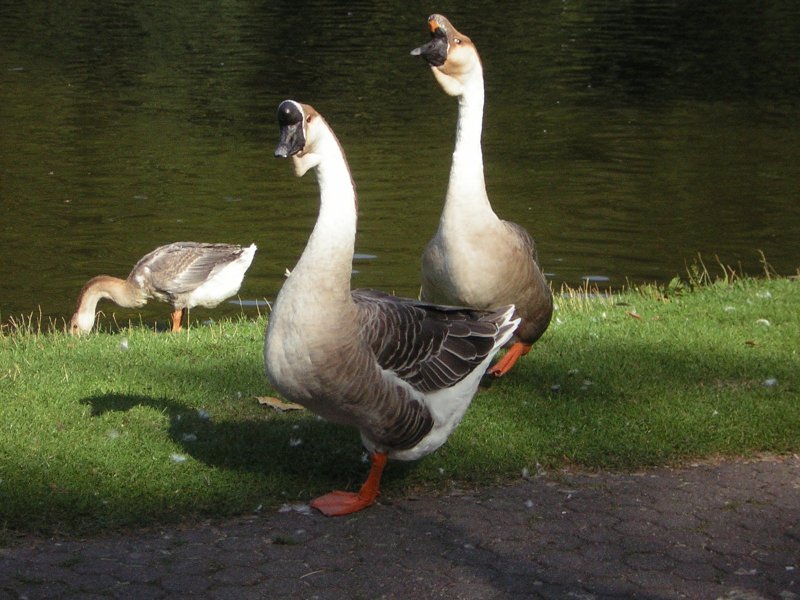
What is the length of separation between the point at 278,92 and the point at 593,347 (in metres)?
16.1

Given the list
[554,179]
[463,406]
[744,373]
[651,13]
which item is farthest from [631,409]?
[651,13]

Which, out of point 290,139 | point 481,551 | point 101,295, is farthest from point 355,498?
point 101,295

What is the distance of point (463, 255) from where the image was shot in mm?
6316

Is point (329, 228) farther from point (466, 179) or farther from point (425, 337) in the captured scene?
point (466, 179)

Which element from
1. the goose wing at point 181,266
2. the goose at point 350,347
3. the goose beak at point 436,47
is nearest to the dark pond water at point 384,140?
the goose wing at point 181,266

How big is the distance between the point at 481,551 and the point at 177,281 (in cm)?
575

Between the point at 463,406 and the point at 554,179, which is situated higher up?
the point at 463,406

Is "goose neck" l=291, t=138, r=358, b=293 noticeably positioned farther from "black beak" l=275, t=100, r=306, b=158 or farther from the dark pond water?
the dark pond water

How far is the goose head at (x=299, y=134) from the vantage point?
450cm

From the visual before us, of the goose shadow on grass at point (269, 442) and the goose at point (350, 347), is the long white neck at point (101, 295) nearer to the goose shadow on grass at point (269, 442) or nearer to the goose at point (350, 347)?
the goose shadow on grass at point (269, 442)

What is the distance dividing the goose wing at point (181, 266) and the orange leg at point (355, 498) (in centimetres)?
499

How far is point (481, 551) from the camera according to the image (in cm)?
475

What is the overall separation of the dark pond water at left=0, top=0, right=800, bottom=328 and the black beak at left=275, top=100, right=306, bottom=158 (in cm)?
742

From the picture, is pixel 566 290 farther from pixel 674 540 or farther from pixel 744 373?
pixel 674 540
